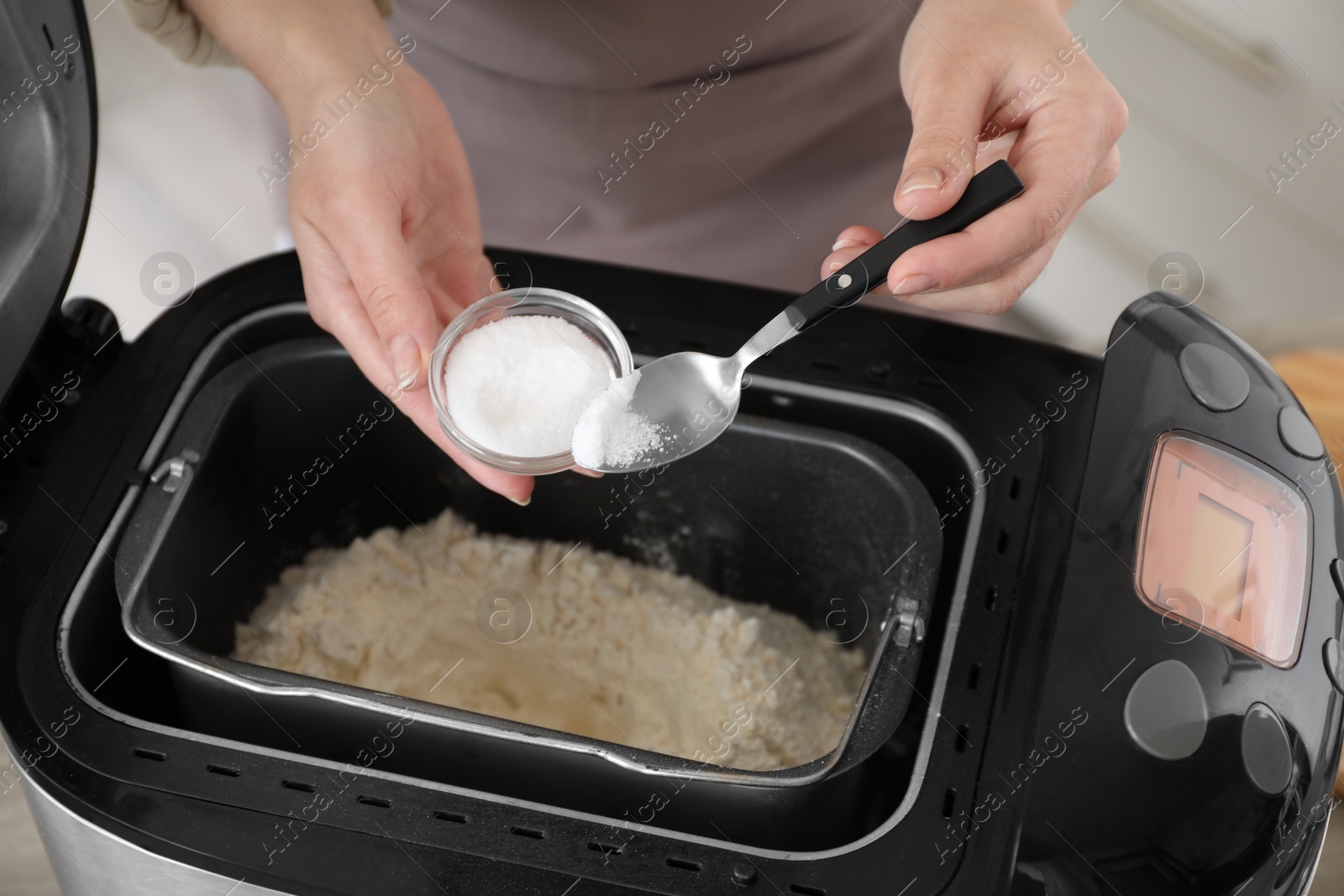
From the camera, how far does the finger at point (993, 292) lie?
0.76 m

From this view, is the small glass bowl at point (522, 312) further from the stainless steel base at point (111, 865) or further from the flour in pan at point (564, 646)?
the stainless steel base at point (111, 865)

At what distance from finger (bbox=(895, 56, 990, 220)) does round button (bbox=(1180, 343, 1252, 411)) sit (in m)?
0.20

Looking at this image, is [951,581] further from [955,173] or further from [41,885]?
[41,885]

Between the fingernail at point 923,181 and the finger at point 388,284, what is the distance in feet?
1.10

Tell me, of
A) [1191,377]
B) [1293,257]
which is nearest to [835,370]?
[1191,377]

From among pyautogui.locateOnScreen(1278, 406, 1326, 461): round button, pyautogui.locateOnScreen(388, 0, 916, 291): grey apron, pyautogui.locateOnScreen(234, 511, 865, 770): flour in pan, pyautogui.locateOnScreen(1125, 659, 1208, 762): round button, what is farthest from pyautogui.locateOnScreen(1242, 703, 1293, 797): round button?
pyautogui.locateOnScreen(388, 0, 916, 291): grey apron

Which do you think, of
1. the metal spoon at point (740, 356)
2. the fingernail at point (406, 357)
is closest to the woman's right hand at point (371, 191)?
the fingernail at point (406, 357)

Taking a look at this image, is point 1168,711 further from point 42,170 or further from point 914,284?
point 42,170

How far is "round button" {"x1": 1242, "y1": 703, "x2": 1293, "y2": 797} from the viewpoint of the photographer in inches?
22.8

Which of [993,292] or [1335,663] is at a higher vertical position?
[993,292]

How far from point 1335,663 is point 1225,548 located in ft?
0.28

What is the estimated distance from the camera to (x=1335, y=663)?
24.4 inches

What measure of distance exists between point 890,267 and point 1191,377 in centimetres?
22

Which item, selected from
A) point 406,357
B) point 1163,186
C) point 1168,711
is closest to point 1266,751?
point 1168,711
